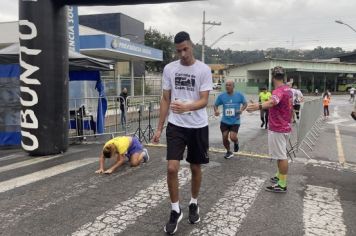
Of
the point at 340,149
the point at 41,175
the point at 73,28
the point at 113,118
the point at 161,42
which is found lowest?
the point at 340,149

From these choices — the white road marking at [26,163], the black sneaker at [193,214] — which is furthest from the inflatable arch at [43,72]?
the black sneaker at [193,214]

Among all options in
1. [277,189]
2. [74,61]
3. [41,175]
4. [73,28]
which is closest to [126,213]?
[277,189]

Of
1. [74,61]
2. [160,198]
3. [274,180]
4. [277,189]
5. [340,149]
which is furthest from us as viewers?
[340,149]

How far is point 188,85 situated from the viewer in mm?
4371

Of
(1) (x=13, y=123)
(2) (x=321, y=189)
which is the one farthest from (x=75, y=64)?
(2) (x=321, y=189)

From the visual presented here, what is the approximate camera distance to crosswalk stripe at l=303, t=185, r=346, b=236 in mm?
4418

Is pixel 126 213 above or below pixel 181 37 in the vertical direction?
below

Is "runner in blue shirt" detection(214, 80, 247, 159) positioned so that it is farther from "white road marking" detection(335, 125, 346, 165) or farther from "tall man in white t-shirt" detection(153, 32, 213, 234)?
"tall man in white t-shirt" detection(153, 32, 213, 234)

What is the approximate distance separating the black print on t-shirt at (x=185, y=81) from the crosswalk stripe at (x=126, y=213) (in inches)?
62.9

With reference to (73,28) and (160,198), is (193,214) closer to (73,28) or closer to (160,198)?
(160,198)

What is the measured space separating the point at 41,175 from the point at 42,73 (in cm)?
246

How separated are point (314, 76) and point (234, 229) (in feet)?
227

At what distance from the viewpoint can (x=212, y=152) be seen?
9.08 metres

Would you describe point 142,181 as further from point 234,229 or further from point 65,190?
point 234,229
